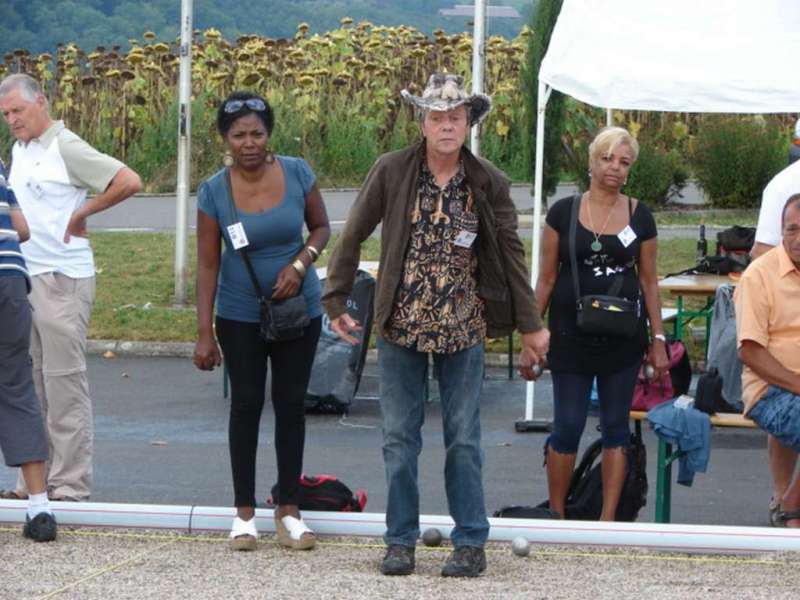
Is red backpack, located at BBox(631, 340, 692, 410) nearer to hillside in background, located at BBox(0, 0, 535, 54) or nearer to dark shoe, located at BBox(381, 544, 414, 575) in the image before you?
dark shoe, located at BBox(381, 544, 414, 575)

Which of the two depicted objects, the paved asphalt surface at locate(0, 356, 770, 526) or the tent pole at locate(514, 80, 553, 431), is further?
the tent pole at locate(514, 80, 553, 431)

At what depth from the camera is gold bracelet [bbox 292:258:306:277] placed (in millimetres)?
7043

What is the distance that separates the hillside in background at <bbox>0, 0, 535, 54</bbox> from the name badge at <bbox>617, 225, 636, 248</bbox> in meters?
28.7

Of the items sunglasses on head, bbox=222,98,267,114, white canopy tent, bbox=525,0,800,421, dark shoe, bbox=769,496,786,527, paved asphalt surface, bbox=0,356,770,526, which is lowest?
paved asphalt surface, bbox=0,356,770,526

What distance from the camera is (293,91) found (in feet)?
88.2

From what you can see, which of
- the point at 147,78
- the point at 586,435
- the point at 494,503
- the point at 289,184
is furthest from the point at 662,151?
the point at 289,184

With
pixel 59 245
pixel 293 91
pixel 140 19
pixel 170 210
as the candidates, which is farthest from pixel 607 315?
pixel 140 19

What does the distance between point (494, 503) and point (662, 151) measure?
14.8m

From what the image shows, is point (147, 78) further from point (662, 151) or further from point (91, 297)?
point (91, 297)

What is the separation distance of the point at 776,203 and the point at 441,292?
2.56 meters

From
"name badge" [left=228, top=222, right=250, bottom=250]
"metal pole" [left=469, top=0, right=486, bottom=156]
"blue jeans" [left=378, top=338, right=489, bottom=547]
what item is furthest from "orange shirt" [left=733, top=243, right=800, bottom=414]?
"metal pole" [left=469, top=0, right=486, bottom=156]

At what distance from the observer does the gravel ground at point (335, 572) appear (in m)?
6.54

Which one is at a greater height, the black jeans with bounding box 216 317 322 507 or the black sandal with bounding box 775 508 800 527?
the black jeans with bounding box 216 317 322 507

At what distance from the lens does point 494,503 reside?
9.02m
